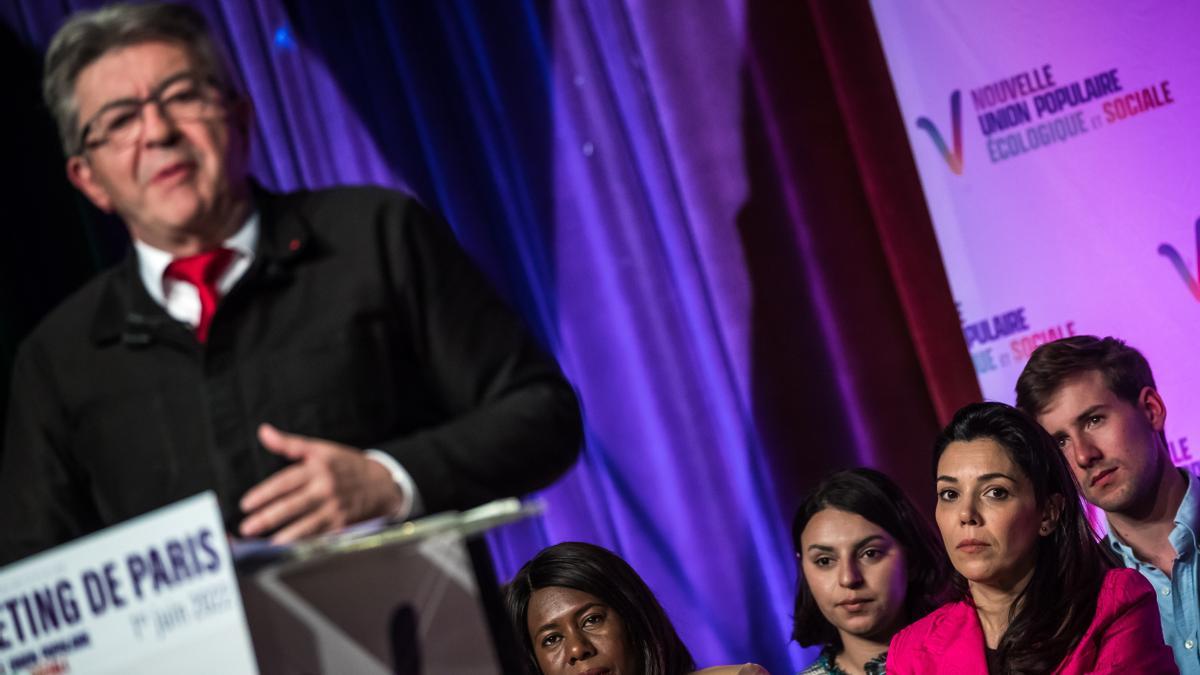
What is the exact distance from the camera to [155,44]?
138 centimetres

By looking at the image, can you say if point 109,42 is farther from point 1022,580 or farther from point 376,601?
point 1022,580

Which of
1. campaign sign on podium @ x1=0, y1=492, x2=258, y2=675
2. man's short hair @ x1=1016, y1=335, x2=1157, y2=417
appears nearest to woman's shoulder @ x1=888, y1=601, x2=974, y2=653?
man's short hair @ x1=1016, y1=335, x2=1157, y2=417

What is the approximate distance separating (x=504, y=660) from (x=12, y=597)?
0.41 meters

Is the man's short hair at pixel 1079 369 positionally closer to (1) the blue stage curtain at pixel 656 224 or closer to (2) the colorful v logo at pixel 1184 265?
(2) the colorful v logo at pixel 1184 265

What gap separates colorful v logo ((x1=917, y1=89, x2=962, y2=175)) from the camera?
356 cm

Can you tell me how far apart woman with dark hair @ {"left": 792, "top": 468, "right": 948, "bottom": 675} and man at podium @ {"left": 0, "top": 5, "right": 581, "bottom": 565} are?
1.58 m

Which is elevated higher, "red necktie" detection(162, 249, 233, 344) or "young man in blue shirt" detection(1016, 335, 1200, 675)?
"red necktie" detection(162, 249, 233, 344)

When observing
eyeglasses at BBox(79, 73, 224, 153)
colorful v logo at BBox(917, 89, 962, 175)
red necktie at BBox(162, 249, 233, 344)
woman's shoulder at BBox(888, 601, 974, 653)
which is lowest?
woman's shoulder at BBox(888, 601, 974, 653)

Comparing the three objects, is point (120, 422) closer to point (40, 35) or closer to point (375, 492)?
point (375, 492)

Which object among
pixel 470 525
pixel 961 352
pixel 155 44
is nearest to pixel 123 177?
pixel 155 44

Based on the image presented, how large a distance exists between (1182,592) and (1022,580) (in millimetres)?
500

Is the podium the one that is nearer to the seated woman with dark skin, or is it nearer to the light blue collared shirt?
the seated woman with dark skin

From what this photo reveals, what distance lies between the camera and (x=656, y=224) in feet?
13.0

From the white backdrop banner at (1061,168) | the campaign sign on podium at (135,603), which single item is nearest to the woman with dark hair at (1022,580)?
the white backdrop banner at (1061,168)
